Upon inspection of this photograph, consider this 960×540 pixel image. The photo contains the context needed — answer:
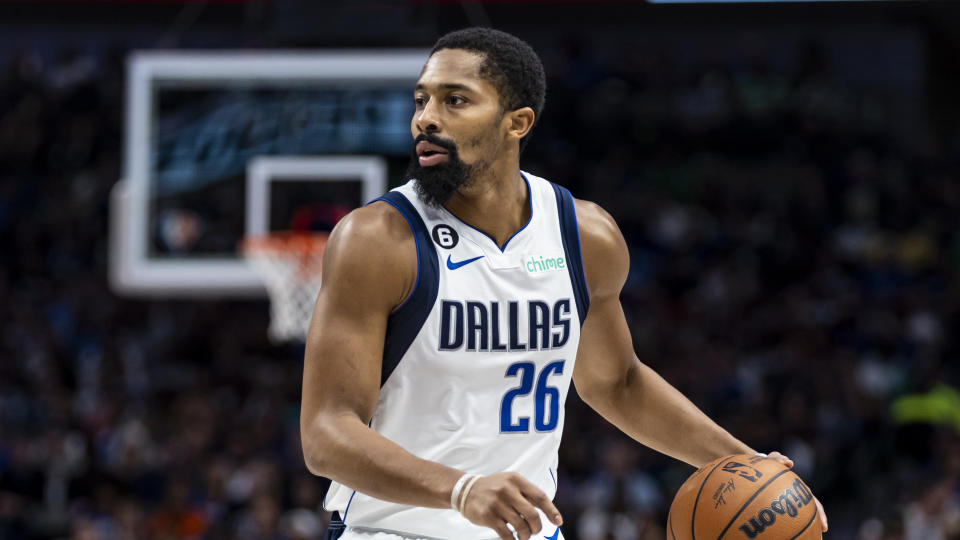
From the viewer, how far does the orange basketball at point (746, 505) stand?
120 inches

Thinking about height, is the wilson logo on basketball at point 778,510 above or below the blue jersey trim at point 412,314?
below

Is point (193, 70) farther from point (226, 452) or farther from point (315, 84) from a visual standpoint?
point (226, 452)

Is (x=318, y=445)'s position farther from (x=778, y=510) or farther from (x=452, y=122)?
(x=778, y=510)

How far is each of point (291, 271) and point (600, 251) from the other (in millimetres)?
3478

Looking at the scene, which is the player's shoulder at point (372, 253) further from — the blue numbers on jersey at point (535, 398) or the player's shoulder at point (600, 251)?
the player's shoulder at point (600, 251)

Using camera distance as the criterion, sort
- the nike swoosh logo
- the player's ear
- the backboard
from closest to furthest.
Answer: the nike swoosh logo < the player's ear < the backboard

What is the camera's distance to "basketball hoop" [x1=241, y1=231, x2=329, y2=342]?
6480mm

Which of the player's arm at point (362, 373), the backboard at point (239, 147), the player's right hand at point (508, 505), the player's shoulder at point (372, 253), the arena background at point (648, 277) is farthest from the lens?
the arena background at point (648, 277)

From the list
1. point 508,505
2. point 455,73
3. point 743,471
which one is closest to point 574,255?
point 455,73

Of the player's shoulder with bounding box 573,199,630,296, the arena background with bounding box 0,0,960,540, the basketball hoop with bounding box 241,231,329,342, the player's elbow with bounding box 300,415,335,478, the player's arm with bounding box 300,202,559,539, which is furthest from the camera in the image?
the arena background with bounding box 0,0,960,540

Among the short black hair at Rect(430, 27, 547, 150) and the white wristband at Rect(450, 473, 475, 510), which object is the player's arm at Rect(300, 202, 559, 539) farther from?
the short black hair at Rect(430, 27, 547, 150)

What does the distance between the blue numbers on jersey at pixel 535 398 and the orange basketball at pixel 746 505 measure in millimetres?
428

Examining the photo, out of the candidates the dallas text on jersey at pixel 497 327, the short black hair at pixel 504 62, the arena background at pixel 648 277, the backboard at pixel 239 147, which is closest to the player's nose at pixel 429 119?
the short black hair at pixel 504 62

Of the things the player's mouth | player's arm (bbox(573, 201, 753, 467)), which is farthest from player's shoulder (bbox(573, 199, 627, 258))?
the player's mouth
